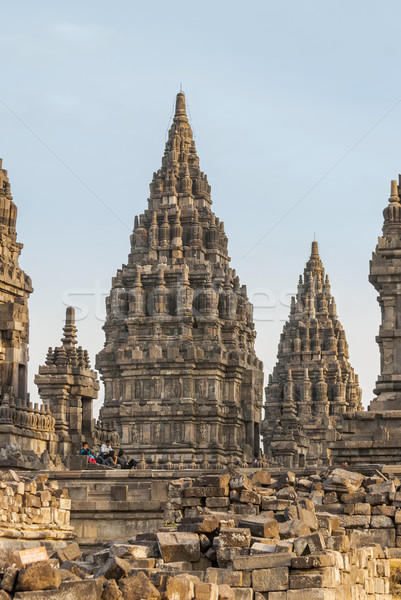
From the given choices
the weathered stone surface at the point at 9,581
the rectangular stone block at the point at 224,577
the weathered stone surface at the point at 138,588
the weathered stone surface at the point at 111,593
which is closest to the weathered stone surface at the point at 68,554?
the rectangular stone block at the point at 224,577

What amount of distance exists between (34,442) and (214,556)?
100.0 feet

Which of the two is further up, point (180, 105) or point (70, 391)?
point (180, 105)

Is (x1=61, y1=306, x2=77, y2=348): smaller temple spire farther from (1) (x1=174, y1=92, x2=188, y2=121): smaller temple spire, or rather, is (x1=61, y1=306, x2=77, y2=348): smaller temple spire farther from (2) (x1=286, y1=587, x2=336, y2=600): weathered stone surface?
(2) (x1=286, y1=587, x2=336, y2=600): weathered stone surface

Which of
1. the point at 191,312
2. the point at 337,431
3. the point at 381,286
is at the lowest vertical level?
the point at 337,431

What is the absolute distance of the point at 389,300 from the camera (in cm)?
4350

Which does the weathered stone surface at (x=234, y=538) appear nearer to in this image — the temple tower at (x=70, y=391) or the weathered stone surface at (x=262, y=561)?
the weathered stone surface at (x=262, y=561)

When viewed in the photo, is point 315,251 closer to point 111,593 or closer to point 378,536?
point 378,536

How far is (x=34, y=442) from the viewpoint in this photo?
50375mm

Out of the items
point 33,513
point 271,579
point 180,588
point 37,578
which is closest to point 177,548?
point 271,579

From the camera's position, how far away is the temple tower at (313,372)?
102312 mm

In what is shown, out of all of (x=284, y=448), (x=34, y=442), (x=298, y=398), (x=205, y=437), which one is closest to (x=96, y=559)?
(x=34, y=442)

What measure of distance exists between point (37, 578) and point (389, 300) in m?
29.0

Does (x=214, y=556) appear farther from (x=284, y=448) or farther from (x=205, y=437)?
(x=284, y=448)

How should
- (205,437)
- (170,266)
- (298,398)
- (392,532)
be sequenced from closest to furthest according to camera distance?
(392,532)
(205,437)
(170,266)
(298,398)
